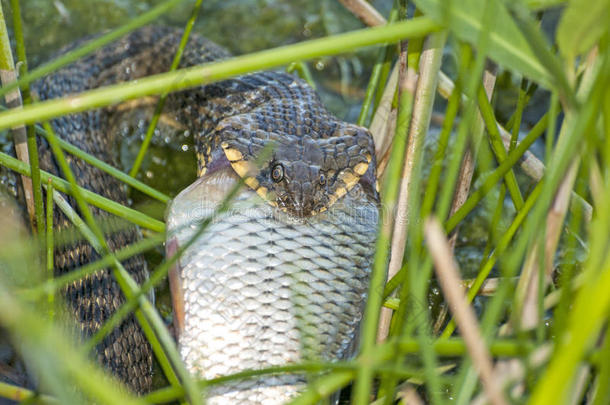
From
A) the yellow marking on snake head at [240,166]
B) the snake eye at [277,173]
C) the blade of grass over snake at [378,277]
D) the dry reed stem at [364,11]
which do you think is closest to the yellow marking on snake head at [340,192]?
the snake eye at [277,173]

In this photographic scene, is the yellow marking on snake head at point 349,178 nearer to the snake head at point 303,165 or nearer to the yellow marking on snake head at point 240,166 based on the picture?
the snake head at point 303,165

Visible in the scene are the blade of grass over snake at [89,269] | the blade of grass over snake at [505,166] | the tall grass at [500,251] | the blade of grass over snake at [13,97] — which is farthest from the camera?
→ the blade of grass over snake at [13,97]

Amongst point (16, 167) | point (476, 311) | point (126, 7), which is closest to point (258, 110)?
point (16, 167)

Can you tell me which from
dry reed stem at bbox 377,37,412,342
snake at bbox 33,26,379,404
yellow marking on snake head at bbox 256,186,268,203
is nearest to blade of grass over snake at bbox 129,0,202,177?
snake at bbox 33,26,379,404

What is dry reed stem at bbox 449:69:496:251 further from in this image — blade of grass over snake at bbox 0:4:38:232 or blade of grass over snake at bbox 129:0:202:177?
blade of grass over snake at bbox 0:4:38:232

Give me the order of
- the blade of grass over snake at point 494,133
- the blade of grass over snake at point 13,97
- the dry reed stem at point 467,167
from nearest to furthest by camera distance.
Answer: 1. the blade of grass over snake at point 494,133
2. the blade of grass over snake at point 13,97
3. the dry reed stem at point 467,167

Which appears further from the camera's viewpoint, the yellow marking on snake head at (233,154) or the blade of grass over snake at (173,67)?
the blade of grass over snake at (173,67)

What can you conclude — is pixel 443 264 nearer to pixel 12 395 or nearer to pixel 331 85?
pixel 12 395
